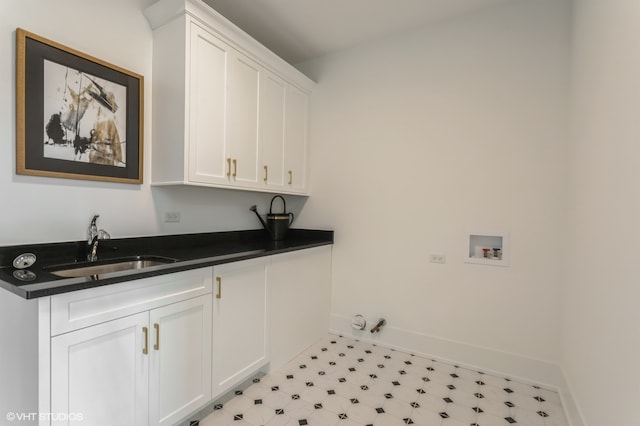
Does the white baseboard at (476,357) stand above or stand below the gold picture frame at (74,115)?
below

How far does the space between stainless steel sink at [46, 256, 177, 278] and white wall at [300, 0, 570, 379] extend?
1.55 meters

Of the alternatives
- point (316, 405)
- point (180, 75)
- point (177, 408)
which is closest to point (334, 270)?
point (316, 405)

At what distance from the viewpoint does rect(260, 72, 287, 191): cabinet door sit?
7.82 ft

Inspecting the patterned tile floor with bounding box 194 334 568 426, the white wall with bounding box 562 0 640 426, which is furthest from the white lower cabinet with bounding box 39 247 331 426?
the white wall with bounding box 562 0 640 426

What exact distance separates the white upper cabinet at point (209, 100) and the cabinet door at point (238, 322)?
65cm

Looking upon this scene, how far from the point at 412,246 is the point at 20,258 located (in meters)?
2.40

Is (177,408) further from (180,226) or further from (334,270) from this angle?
(334,270)

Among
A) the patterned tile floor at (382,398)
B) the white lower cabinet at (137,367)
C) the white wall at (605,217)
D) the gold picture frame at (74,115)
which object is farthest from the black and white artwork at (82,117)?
the white wall at (605,217)

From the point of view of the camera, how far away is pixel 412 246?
2467mm

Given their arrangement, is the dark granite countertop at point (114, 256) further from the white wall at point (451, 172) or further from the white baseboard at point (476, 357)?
the white baseboard at point (476, 357)

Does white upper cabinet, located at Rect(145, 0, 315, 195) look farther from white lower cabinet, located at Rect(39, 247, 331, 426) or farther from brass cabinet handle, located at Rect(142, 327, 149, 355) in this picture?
brass cabinet handle, located at Rect(142, 327, 149, 355)

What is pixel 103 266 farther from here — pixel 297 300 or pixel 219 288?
pixel 297 300

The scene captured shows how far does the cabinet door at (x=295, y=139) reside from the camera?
2.66m

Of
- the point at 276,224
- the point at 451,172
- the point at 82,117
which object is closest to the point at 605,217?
the point at 451,172
